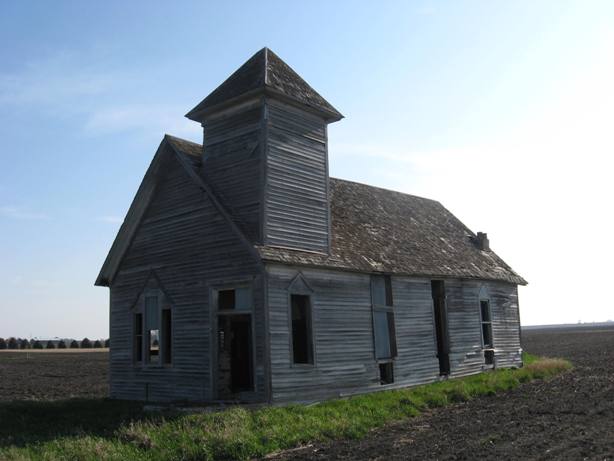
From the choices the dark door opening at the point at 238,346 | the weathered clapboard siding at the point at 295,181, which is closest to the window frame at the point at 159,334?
the dark door opening at the point at 238,346

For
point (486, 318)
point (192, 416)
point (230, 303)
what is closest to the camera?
point (192, 416)

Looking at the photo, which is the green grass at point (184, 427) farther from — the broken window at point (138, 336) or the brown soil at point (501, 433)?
the broken window at point (138, 336)

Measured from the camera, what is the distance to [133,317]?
1744 centimetres

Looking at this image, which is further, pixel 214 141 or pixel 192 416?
pixel 214 141

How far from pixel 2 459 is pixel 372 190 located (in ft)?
56.8

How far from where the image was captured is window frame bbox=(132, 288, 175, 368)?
1622 cm

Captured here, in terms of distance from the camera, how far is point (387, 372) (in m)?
17.7

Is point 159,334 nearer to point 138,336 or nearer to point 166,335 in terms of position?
point 166,335

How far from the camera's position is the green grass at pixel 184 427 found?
1060 centimetres

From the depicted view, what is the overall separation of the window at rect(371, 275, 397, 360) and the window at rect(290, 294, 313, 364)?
2.41 metres

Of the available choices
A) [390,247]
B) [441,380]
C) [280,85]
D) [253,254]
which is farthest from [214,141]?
[441,380]

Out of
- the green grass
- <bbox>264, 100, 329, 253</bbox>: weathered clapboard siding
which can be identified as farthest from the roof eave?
the green grass

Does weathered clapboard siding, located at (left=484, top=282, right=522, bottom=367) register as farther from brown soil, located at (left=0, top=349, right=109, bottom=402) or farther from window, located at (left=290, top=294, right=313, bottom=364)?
brown soil, located at (left=0, top=349, right=109, bottom=402)

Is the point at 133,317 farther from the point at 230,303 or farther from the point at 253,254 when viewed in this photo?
the point at 253,254
